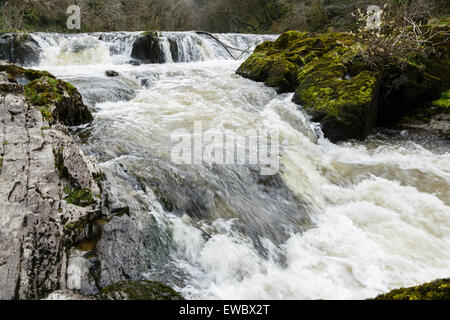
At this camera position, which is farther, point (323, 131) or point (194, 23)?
point (194, 23)

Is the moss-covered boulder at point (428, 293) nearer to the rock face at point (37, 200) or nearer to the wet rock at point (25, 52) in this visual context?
the rock face at point (37, 200)

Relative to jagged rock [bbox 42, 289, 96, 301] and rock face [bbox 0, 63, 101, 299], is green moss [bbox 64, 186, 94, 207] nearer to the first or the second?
rock face [bbox 0, 63, 101, 299]

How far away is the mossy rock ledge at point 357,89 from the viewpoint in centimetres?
671

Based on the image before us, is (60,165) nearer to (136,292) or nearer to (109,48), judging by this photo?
(136,292)

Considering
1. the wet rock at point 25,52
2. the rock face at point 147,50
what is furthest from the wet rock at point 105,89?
the wet rock at point 25,52

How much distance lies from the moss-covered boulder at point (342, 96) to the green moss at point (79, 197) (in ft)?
18.5

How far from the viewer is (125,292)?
210 cm

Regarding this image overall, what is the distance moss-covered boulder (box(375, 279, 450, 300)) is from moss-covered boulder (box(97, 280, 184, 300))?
161cm

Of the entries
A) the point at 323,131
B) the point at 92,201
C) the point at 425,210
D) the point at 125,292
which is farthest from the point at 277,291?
the point at 323,131

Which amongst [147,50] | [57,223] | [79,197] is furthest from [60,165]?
[147,50]

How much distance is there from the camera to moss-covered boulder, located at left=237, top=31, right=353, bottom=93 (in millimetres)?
9016
